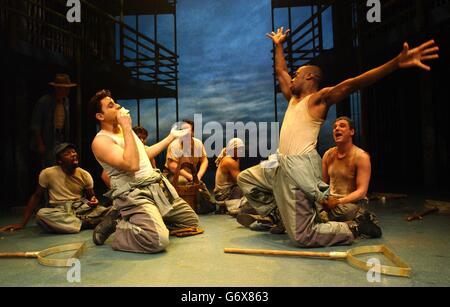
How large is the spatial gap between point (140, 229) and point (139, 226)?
45 mm

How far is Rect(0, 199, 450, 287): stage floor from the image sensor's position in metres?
2.42

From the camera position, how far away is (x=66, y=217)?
14.1 feet

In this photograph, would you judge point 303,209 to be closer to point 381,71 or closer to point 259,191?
point 259,191

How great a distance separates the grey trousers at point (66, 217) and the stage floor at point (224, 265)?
0.69 ft

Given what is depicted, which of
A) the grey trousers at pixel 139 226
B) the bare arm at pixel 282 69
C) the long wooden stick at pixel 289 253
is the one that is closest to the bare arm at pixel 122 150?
the grey trousers at pixel 139 226

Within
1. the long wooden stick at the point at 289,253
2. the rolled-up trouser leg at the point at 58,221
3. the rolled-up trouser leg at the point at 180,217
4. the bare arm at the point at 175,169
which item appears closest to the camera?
the long wooden stick at the point at 289,253

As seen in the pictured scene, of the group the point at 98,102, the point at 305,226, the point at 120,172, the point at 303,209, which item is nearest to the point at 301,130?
the point at 303,209

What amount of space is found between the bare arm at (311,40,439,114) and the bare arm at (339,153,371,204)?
86 centimetres

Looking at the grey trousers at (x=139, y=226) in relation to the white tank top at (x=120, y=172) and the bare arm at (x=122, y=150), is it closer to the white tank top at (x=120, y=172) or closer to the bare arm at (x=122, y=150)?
the white tank top at (x=120, y=172)

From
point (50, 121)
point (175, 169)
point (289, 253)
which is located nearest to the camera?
point (289, 253)

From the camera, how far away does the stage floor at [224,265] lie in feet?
7.93

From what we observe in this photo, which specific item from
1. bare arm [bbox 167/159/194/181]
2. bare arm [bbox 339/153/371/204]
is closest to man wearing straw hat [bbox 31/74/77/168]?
bare arm [bbox 167/159/194/181]

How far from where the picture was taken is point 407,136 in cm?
910

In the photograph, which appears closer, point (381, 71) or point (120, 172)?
point (381, 71)
